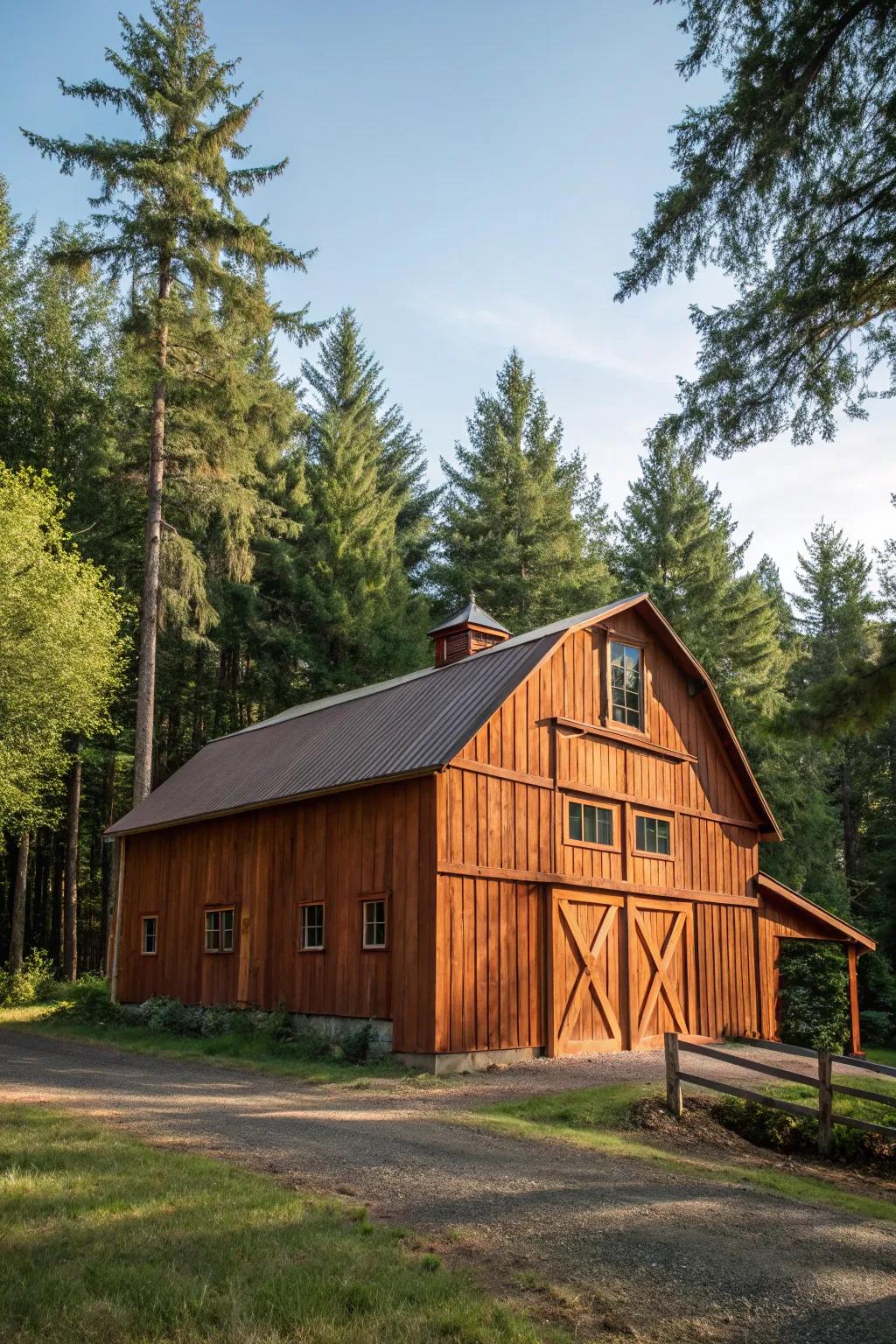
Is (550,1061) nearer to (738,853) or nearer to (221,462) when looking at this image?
(738,853)

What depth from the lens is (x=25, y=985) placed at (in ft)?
82.4

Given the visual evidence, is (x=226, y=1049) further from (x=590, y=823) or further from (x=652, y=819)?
(x=652, y=819)

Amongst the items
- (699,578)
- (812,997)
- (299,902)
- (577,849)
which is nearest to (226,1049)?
(299,902)

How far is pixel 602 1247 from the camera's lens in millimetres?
6391

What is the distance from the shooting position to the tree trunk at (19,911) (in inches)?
1092

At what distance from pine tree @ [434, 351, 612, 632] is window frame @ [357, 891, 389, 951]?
19467 mm

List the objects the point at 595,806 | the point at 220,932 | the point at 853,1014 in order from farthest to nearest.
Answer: the point at 853,1014 < the point at 220,932 < the point at 595,806

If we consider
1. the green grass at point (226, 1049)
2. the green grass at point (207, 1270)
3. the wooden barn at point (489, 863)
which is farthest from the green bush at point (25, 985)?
the green grass at point (207, 1270)

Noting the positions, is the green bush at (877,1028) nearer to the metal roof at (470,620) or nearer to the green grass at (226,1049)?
the metal roof at (470,620)

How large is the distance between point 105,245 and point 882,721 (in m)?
21.5

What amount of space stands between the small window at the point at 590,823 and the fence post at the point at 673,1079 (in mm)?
5706

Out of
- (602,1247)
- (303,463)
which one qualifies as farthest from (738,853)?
(303,463)

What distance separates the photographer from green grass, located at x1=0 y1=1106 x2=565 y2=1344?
4848 millimetres

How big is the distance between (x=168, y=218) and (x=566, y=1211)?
23.2 metres
